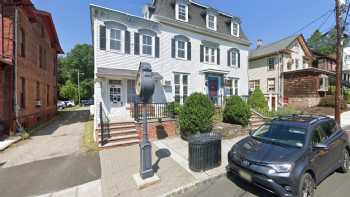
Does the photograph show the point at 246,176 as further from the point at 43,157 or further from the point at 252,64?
the point at 252,64

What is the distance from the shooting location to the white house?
11.2m

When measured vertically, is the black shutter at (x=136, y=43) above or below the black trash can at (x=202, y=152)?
above

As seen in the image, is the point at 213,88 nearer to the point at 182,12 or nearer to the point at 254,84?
the point at 182,12

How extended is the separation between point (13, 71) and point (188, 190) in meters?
10.7

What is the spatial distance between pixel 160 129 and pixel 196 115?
2.01m

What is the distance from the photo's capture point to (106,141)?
7711 mm

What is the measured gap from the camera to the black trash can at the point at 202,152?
5254 mm

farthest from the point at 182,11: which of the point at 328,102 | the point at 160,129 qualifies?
the point at 328,102

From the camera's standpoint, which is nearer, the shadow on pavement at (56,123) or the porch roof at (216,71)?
the shadow on pavement at (56,123)

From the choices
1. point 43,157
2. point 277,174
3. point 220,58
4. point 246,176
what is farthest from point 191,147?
point 220,58

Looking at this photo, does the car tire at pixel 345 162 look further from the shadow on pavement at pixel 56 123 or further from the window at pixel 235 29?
the window at pixel 235 29

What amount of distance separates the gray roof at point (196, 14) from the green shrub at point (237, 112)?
799 centimetres

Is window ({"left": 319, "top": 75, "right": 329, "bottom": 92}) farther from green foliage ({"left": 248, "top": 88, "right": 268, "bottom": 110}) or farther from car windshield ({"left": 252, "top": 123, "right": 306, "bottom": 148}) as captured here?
car windshield ({"left": 252, "top": 123, "right": 306, "bottom": 148})

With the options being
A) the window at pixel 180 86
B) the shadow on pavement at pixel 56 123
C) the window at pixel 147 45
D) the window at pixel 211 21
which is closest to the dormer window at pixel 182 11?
the window at pixel 211 21
